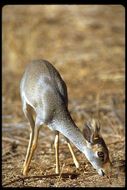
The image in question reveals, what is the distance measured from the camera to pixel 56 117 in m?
6.22

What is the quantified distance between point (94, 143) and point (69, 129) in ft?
1.18

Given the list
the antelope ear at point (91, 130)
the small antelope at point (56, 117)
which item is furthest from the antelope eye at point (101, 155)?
the antelope ear at point (91, 130)

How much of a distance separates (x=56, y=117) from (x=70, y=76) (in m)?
5.03

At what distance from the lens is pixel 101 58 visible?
12039mm

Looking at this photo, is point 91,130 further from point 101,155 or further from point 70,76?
point 70,76

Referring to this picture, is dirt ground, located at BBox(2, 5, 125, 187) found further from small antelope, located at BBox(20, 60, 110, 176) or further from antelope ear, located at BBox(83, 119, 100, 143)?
antelope ear, located at BBox(83, 119, 100, 143)

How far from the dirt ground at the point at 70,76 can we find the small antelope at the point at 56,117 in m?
0.20

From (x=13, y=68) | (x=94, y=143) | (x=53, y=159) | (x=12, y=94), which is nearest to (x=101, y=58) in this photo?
(x=13, y=68)

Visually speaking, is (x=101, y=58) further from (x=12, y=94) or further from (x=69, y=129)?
(x=69, y=129)

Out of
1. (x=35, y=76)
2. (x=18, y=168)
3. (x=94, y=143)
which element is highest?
(x=35, y=76)

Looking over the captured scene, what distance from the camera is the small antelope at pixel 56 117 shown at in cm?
592

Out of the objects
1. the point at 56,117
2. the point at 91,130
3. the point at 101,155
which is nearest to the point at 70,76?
the point at 56,117

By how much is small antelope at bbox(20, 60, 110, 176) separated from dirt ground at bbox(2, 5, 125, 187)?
20 cm

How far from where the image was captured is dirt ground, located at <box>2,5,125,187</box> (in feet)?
20.7
